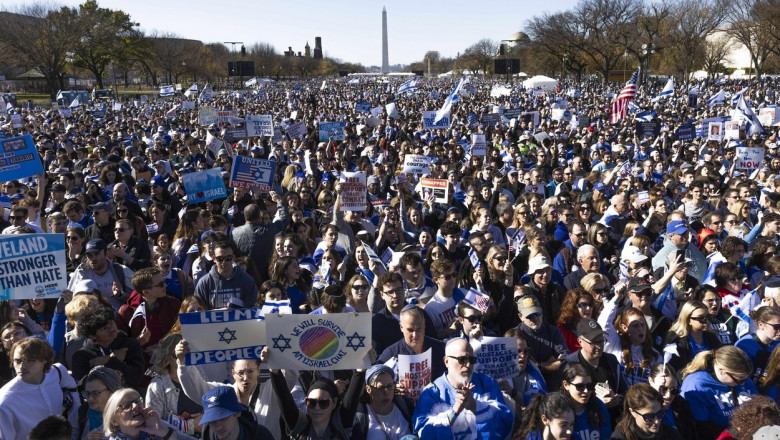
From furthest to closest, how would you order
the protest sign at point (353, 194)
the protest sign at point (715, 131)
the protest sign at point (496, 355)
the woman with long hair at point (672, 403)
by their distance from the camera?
the protest sign at point (715, 131) → the protest sign at point (353, 194) → the protest sign at point (496, 355) → the woman with long hair at point (672, 403)

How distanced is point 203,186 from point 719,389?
7.73m

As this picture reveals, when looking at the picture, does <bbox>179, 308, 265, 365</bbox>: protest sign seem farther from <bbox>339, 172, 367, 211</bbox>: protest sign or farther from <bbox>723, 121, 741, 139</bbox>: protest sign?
<bbox>723, 121, 741, 139</bbox>: protest sign

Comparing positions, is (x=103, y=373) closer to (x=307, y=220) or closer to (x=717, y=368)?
(x=717, y=368)

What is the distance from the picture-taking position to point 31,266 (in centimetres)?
537

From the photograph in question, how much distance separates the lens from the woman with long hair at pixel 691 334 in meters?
4.97

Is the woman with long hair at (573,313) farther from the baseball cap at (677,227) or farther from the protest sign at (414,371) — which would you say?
the baseball cap at (677,227)

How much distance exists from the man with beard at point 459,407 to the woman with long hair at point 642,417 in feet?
2.20

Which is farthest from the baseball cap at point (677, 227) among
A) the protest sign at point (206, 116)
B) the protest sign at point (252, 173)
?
the protest sign at point (206, 116)

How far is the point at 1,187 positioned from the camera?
12.1 metres

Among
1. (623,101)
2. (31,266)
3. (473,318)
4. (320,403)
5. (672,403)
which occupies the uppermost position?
(623,101)

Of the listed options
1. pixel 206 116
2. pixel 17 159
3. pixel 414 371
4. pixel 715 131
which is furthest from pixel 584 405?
pixel 206 116

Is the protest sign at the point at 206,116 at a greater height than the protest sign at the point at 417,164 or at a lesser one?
greater

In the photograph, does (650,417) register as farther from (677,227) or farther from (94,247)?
(94,247)

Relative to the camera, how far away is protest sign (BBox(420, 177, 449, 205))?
32.2 ft
